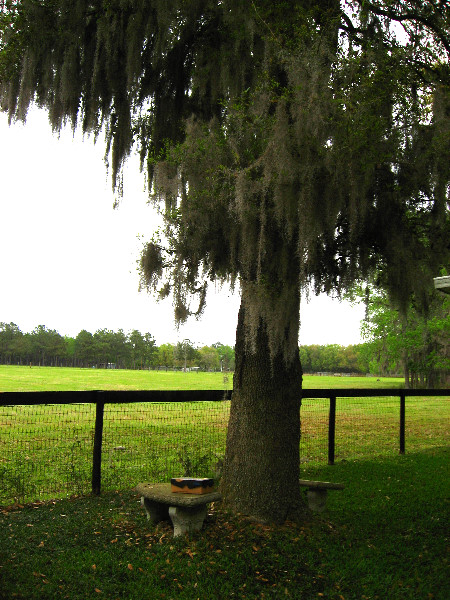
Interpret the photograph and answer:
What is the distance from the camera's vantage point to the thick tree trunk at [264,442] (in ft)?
14.5

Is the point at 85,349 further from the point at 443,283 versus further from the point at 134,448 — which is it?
the point at 443,283

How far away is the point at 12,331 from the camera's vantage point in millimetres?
88125

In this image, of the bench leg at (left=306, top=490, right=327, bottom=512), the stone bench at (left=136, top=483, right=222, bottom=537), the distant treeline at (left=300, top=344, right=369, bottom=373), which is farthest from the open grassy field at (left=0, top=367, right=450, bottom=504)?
the distant treeline at (left=300, top=344, right=369, bottom=373)

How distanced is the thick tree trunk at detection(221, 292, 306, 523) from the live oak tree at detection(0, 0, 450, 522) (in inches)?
0.5

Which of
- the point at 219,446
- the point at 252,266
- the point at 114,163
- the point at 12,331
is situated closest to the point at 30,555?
the point at 252,266

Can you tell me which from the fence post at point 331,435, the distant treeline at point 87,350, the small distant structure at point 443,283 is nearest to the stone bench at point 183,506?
the small distant structure at point 443,283

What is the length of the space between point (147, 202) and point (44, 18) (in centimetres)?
212

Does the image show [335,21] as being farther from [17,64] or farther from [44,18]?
[17,64]

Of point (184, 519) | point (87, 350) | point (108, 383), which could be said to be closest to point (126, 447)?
point (184, 519)

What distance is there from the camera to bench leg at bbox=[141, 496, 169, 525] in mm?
4270

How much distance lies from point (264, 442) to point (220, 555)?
1.06 metres

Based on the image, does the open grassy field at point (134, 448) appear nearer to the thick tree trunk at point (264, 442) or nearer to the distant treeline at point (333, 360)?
the thick tree trunk at point (264, 442)

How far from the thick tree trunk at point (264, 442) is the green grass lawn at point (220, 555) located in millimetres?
193

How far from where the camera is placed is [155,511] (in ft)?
14.1
